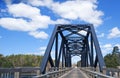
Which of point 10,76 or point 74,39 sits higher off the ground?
point 74,39

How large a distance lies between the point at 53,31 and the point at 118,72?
2622 cm

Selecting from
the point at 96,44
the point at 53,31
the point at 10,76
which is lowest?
the point at 10,76

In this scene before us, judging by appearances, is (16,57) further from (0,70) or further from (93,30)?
(0,70)

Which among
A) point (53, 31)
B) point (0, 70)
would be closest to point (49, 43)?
point (53, 31)

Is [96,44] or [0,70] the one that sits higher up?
[96,44]

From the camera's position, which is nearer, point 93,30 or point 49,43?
point 49,43

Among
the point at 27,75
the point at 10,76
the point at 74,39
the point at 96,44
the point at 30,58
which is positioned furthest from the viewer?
the point at 30,58

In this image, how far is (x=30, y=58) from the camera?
17738 cm

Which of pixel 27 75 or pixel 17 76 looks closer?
pixel 17 76

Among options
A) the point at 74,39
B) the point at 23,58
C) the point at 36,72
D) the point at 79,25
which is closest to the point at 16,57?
the point at 23,58

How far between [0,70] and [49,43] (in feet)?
87.0

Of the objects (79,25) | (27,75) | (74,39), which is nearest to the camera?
(27,75)

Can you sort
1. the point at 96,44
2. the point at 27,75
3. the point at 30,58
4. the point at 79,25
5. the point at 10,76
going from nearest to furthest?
the point at 10,76 → the point at 27,75 → the point at 96,44 → the point at 79,25 → the point at 30,58

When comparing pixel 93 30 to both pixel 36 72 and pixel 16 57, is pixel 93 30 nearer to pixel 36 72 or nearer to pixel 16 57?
pixel 36 72
